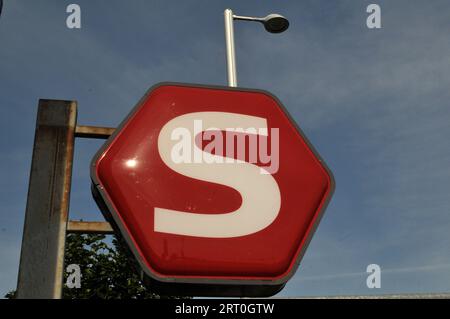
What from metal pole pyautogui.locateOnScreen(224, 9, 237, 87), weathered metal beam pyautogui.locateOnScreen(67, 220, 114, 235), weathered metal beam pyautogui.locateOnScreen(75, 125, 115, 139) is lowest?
weathered metal beam pyautogui.locateOnScreen(67, 220, 114, 235)

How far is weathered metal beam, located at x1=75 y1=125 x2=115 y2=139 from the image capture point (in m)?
2.59

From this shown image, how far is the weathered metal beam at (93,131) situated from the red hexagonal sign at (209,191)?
0.71 ft

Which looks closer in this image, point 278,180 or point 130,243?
point 130,243

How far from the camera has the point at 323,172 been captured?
102 inches

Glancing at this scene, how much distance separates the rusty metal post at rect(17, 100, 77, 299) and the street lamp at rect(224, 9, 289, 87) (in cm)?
236

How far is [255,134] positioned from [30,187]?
1.25 metres

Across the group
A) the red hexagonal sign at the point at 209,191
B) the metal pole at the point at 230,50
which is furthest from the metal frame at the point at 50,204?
the metal pole at the point at 230,50

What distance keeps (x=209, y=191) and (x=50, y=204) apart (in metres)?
0.82

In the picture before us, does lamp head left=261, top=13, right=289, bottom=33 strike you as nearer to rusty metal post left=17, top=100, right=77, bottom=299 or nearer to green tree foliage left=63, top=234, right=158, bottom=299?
rusty metal post left=17, top=100, right=77, bottom=299

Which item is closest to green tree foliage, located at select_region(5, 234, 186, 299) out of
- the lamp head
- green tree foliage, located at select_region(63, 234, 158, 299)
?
green tree foliage, located at select_region(63, 234, 158, 299)

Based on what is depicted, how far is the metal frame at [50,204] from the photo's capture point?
7.04 feet
